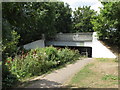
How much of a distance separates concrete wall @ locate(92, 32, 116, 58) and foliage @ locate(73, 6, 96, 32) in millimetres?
8729

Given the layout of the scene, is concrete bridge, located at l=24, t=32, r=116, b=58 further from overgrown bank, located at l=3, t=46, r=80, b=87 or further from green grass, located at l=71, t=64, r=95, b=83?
green grass, located at l=71, t=64, r=95, b=83

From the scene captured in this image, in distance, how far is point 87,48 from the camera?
18109 mm

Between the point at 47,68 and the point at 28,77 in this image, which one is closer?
the point at 28,77

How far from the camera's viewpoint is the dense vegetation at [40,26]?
194 inches

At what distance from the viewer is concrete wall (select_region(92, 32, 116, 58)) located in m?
14.4

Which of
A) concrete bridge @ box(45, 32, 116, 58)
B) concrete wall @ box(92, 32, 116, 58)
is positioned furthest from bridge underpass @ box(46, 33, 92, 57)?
concrete wall @ box(92, 32, 116, 58)

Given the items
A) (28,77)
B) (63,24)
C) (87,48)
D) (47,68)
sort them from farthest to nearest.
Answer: (63,24) < (87,48) < (47,68) < (28,77)

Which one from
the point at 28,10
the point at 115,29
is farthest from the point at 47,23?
the point at 28,10

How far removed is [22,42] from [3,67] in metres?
11.1

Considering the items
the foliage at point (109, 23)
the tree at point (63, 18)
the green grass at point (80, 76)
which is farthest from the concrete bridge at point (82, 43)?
the green grass at point (80, 76)

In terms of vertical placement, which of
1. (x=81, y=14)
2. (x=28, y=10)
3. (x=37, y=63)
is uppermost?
(x=81, y=14)

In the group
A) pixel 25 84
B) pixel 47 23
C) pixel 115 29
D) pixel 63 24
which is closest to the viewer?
pixel 25 84

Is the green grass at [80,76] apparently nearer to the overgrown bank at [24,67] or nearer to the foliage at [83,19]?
the overgrown bank at [24,67]

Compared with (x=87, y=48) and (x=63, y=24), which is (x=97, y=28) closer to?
(x=87, y=48)
